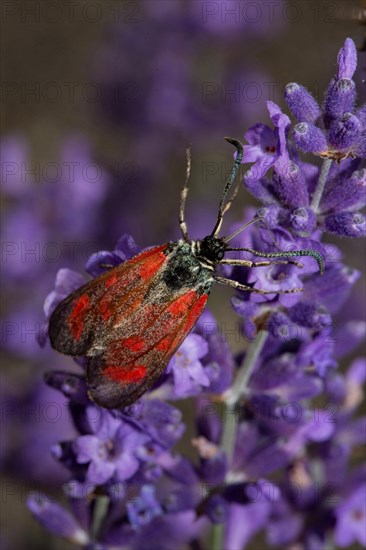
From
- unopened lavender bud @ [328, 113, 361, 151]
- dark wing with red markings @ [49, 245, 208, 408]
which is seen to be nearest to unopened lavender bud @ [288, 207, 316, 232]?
unopened lavender bud @ [328, 113, 361, 151]

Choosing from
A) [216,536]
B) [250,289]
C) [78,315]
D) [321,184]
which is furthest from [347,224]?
[216,536]

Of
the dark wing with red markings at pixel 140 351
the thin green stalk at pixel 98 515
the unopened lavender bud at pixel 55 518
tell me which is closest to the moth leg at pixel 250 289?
the dark wing with red markings at pixel 140 351

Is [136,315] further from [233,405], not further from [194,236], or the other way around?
[194,236]

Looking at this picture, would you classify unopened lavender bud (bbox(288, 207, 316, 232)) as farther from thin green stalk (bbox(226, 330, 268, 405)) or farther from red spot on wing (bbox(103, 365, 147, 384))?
red spot on wing (bbox(103, 365, 147, 384))

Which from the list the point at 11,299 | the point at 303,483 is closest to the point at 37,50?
the point at 11,299

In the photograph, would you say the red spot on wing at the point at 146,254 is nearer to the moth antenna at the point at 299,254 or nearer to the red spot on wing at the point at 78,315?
the red spot on wing at the point at 78,315

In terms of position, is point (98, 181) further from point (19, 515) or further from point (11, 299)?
point (19, 515)
